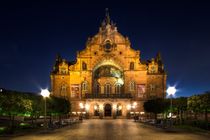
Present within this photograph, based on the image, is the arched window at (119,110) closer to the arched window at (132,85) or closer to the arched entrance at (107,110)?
the arched entrance at (107,110)

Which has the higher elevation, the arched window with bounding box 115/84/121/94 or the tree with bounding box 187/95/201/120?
the arched window with bounding box 115/84/121/94

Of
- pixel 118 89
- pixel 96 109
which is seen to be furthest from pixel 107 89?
pixel 96 109

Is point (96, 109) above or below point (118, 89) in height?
below

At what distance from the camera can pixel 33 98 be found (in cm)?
7119

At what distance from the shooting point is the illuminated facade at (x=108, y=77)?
12669 centimetres

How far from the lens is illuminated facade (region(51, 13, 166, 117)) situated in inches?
4988

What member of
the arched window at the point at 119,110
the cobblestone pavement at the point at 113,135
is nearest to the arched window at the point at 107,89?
the arched window at the point at 119,110

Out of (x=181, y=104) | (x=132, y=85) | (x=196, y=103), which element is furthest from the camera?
(x=132, y=85)

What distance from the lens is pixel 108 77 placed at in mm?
127250

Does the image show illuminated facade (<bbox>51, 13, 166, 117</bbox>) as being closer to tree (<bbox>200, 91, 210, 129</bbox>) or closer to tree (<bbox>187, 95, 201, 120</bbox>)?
tree (<bbox>187, 95, 201, 120</bbox>)

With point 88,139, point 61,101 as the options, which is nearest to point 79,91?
point 61,101

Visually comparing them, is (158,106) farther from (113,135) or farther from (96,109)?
(113,135)

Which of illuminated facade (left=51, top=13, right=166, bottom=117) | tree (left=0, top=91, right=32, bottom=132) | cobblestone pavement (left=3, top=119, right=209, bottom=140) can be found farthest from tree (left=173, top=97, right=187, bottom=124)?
illuminated facade (left=51, top=13, right=166, bottom=117)

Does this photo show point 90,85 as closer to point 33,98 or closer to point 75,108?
point 75,108
